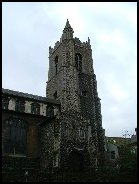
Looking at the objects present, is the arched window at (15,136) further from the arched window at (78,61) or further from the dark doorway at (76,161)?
the arched window at (78,61)

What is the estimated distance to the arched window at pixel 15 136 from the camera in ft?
120

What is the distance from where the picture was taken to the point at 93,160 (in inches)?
1507

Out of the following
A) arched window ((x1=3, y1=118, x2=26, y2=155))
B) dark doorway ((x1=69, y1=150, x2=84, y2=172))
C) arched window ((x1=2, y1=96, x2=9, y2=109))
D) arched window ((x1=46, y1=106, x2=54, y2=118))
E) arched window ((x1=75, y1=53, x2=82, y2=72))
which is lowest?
dark doorway ((x1=69, y1=150, x2=84, y2=172))

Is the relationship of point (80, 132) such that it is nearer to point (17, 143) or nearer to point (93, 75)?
point (17, 143)

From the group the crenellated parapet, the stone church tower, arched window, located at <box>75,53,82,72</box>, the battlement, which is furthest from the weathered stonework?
the crenellated parapet

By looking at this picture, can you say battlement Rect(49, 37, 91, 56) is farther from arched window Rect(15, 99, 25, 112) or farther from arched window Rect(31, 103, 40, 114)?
arched window Rect(15, 99, 25, 112)

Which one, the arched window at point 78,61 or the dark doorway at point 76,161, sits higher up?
the arched window at point 78,61

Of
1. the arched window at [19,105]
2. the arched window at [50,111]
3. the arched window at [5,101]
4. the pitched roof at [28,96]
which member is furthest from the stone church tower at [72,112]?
the arched window at [5,101]

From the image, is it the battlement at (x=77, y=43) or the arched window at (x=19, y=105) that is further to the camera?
the battlement at (x=77, y=43)

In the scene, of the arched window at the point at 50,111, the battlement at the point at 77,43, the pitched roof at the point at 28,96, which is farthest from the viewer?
the battlement at the point at 77,43

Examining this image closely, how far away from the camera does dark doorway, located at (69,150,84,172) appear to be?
36531mm

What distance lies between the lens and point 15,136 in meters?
37.6

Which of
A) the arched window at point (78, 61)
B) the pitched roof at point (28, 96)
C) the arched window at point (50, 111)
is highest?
the arched window at point (78, 61)

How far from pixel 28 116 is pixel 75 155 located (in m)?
8.56
